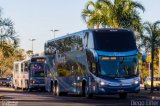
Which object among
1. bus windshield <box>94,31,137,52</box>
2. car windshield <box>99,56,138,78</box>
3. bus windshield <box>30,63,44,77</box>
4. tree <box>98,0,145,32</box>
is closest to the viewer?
car windshield <box>99,56,138,78</box>

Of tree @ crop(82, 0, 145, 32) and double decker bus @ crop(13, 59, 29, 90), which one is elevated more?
tree @ crop(82, 0, 145, 32)

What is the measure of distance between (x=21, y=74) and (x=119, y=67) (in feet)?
91.9

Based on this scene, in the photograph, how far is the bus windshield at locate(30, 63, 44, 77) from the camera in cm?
5228

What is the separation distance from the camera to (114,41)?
31547 mm

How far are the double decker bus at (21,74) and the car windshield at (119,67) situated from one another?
939 inches

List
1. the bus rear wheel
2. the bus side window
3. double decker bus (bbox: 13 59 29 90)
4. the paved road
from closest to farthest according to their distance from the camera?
the paved road, the bus side window, the bus rear wheel, double decker bus (bbox: 13 59 29 90)

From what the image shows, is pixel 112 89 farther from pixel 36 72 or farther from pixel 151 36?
pixel 36 72

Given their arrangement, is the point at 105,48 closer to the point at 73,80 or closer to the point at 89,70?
the point at 89,70

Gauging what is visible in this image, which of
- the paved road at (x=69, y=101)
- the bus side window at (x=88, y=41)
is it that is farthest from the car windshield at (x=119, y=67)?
the paved road at (x=69, y=101)

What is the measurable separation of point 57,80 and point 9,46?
4.56 meters

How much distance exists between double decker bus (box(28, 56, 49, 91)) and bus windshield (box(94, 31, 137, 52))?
A: 21.0 meters

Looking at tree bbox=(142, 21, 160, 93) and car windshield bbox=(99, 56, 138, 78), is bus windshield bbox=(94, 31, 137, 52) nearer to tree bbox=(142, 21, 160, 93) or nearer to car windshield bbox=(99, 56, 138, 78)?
car windshield bbox=(99, 56, 138, 78)

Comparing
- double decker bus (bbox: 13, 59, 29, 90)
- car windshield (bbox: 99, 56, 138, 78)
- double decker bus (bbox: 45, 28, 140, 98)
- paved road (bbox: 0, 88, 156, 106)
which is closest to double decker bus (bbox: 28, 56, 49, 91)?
double decker bus (bbox: 13, 59, 29, 90)

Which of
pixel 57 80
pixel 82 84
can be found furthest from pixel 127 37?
pixel 57 80
